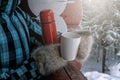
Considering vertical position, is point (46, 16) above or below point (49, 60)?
above

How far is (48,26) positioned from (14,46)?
17 cm

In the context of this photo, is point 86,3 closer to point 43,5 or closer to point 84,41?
point 43,5

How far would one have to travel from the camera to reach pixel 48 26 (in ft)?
2.96

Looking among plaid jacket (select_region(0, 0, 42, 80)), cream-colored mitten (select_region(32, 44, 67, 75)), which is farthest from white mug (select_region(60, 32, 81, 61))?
plaid jacket (select_region(0, 0, 42, 80))

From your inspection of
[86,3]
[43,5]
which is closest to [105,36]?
[86,3]

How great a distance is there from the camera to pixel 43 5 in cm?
121

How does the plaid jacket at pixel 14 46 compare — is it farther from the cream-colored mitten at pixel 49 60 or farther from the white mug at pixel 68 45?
the white mug at pixel 68 45

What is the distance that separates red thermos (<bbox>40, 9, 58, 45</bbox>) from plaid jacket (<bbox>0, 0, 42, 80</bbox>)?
0.34ft

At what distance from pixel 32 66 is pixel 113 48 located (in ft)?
7.03

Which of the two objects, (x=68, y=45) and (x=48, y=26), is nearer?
(x=68, y=45)

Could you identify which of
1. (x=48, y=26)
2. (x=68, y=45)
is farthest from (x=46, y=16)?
(x=68, y=45)

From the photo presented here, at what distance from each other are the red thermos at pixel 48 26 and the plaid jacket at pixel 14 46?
0.10 meters

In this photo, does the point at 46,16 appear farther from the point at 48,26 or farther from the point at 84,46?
the point at 84,46

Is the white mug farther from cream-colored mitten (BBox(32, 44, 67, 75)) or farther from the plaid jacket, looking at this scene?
the plaid jacket
